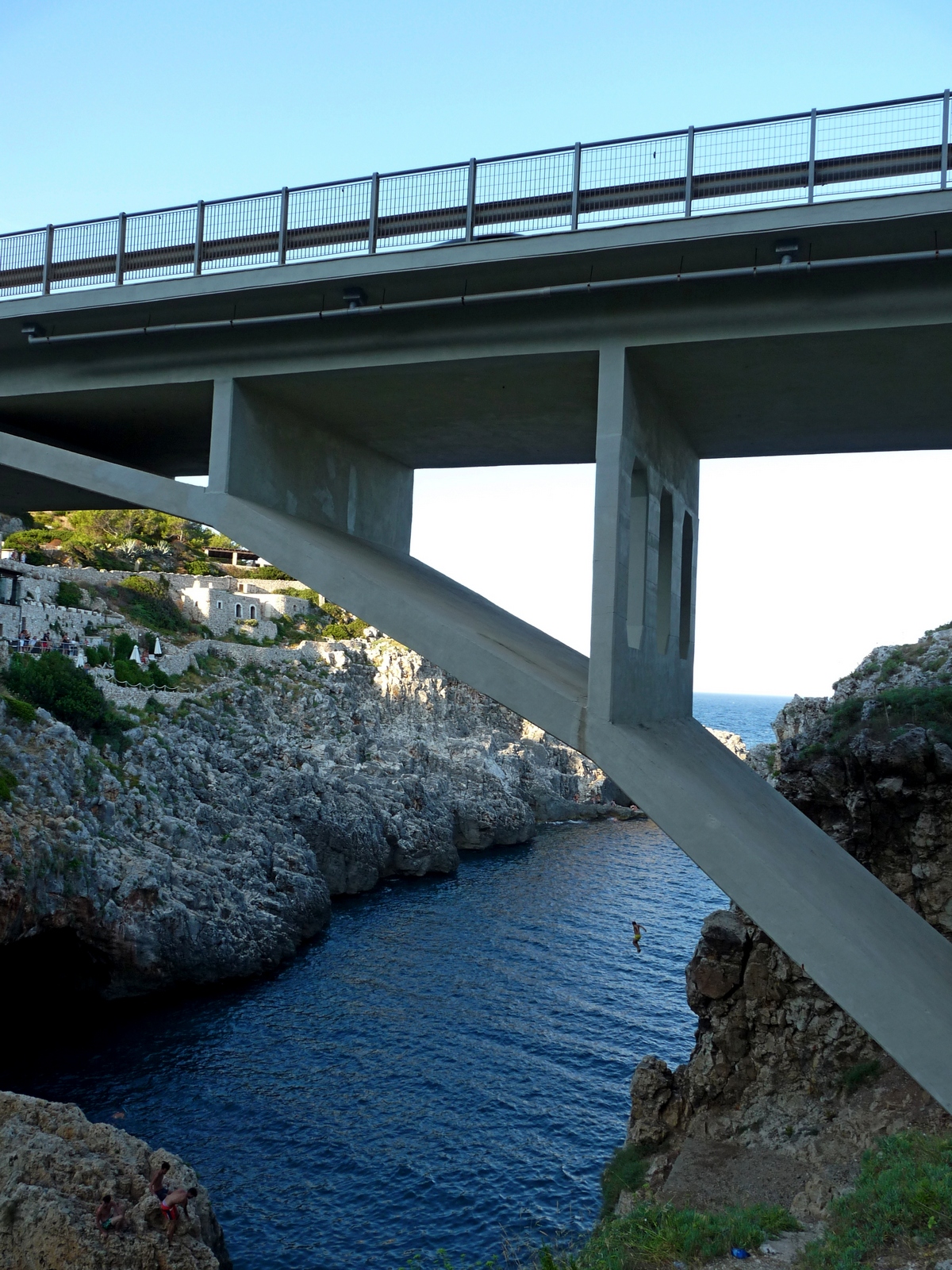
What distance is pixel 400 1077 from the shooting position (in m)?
27.3

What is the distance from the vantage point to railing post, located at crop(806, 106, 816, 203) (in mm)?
9219

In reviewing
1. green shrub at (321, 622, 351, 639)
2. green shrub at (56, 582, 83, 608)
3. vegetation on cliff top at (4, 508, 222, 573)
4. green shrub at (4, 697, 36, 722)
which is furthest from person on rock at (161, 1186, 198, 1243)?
vegetation on cliff top at (4, 508, 222, 573)

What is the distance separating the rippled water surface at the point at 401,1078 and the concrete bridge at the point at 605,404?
47.1 feet

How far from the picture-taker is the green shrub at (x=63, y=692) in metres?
36.7

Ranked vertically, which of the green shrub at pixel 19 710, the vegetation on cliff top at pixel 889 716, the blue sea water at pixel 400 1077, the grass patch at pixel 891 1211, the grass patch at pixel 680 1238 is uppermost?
the vegetation on cliff top at pixel 889 716

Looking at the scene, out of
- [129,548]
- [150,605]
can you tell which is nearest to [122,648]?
[150,605]

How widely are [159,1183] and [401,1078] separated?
11.8m

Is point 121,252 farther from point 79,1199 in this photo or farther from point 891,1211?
point 79,1199

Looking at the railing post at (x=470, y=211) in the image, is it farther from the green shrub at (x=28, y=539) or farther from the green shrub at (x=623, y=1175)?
the green shrub at (x=28, y=539)

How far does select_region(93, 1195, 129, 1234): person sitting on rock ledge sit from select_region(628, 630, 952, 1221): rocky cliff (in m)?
9.14

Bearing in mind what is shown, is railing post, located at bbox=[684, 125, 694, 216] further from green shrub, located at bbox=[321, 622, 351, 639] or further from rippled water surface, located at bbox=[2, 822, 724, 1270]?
green shrub, located at bbox=[321, 622, 351, 639]

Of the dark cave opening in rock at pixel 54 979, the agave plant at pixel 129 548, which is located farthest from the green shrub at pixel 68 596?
the dark cave opening in rock at pixel 54 979

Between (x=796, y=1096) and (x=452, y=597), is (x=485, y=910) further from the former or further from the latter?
(x=452, y=597)

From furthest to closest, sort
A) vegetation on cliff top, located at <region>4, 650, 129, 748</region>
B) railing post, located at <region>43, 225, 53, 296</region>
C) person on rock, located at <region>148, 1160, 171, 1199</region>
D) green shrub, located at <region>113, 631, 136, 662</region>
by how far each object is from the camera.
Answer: green shrub, located at <region>113, 631, 136, 662</region> → vegetation on cliff top, located at <region>4, 650, 129, 748</region> → person on rock, located at <region>148, 1160, 171, 1199</region> → railing post, located at <region>43, 225, 53, 296</region>
